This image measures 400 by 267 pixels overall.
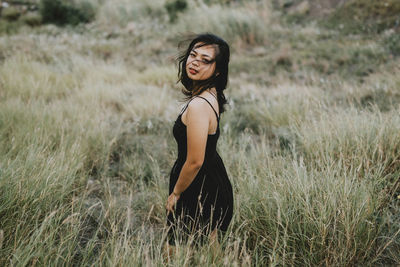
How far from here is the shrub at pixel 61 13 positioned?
14.4 m

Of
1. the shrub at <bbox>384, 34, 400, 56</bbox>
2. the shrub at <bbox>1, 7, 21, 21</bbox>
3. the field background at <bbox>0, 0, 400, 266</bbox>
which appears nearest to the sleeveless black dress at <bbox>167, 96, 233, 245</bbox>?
the field background at <bbox>0, 0, 400, 266</bbox>

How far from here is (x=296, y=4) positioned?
17391 millimetres

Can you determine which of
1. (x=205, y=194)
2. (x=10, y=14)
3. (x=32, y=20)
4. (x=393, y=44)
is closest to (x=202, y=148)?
(x=205, y=194)

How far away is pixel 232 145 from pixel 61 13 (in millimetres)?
14587

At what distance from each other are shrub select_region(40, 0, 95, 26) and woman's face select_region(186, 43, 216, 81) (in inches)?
589

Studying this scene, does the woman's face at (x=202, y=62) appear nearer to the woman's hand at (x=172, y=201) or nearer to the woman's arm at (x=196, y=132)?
the woman's arm at (x=196, y=132)

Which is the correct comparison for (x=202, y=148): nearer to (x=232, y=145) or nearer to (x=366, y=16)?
(x=232, y=145)

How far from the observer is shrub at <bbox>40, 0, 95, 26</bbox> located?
47.1 ft

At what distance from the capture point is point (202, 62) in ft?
5.54

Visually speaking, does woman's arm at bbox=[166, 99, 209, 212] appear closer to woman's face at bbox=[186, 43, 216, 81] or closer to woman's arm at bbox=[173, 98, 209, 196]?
woman's arm at bbox=[173, 98, 209, 196]

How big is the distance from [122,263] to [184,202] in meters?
0.52

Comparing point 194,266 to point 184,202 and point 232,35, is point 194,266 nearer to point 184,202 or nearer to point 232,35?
point 184,202

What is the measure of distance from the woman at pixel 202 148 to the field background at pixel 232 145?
0.21 metres

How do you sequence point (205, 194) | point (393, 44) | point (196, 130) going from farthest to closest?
point (393, 44) → point (205, 194) → point (196, 130)
